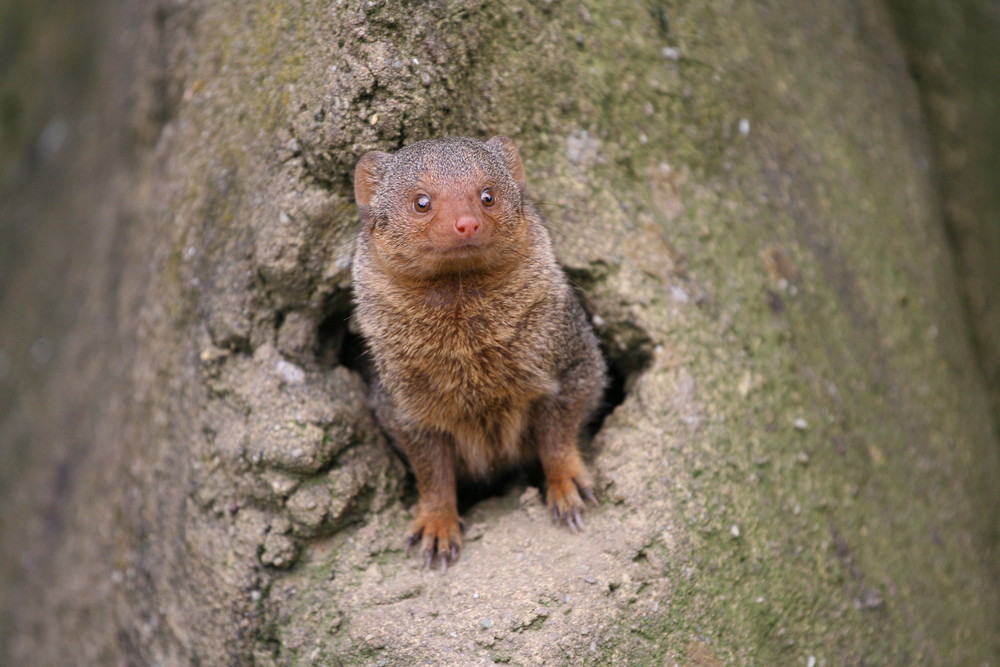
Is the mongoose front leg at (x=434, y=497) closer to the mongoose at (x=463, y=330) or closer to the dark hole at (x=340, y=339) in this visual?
the mongoose at (x=463, y=330)

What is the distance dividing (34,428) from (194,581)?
260cm

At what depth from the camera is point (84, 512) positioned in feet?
15.4

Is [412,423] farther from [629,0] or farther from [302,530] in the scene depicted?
[629,0]

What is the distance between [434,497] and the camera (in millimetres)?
3607

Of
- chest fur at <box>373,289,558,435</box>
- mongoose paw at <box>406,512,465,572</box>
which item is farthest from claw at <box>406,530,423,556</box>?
chest fur at <box>373,289,558,435</box>

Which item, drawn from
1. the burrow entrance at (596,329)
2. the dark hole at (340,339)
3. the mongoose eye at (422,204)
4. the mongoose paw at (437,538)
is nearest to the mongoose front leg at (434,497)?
the mongoose paw at (437,538)

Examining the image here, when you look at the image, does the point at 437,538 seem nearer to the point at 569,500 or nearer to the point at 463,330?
the point at 569,500

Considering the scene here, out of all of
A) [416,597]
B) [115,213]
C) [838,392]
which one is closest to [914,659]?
[838,392]

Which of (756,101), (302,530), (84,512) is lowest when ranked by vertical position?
(84,512)

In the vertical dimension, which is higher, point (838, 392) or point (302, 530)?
point (302, 530)

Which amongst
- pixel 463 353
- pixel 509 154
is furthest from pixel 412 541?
pixel 509 154

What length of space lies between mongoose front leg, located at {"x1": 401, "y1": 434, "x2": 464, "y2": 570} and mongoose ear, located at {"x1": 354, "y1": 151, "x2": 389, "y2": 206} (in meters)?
1.01

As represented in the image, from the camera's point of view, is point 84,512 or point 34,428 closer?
point 84,512

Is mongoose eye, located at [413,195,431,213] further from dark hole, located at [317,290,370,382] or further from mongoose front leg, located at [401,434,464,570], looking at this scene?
mongoose front leg, located at [401,434,464,570]
